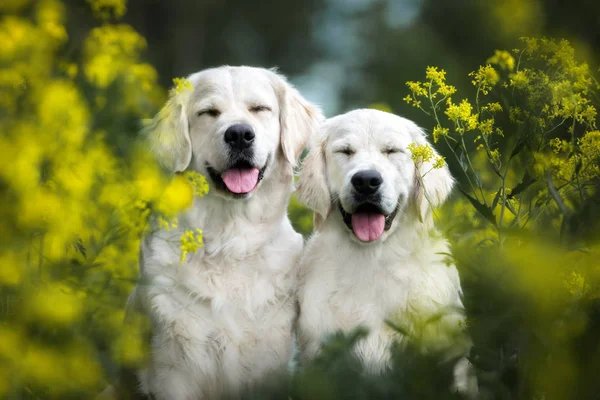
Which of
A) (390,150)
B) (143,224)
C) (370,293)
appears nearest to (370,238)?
(370,293)

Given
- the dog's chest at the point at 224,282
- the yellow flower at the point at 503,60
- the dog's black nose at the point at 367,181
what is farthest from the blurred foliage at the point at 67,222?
the yellow flower at the point at 503,60

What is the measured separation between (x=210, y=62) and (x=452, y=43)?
2974 millimetres

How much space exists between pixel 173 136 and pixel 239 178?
370mm

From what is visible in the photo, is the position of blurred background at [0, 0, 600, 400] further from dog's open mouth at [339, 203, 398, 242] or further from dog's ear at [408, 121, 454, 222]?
dog's open mouth at [339, 203, 398, 242]

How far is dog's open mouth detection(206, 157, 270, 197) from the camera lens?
3439 mm

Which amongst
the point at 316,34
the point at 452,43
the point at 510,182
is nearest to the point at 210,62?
the point at 316,34

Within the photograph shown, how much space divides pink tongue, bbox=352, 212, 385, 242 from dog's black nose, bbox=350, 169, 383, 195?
0.62 ft

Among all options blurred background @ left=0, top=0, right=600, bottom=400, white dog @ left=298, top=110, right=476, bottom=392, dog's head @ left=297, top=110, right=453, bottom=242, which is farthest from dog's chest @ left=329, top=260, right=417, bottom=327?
blurred background @ left=0, top=0, right=600, bottom=400

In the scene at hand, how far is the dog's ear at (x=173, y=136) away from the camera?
353 cm

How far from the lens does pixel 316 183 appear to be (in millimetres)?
3498

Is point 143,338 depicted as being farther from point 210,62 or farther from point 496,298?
point 210,62

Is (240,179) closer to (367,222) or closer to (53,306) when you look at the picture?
(367,222)

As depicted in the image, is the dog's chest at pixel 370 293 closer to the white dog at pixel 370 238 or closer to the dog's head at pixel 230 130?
the white dog at pixel 370 238

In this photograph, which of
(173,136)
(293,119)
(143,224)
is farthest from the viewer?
(293,119)
